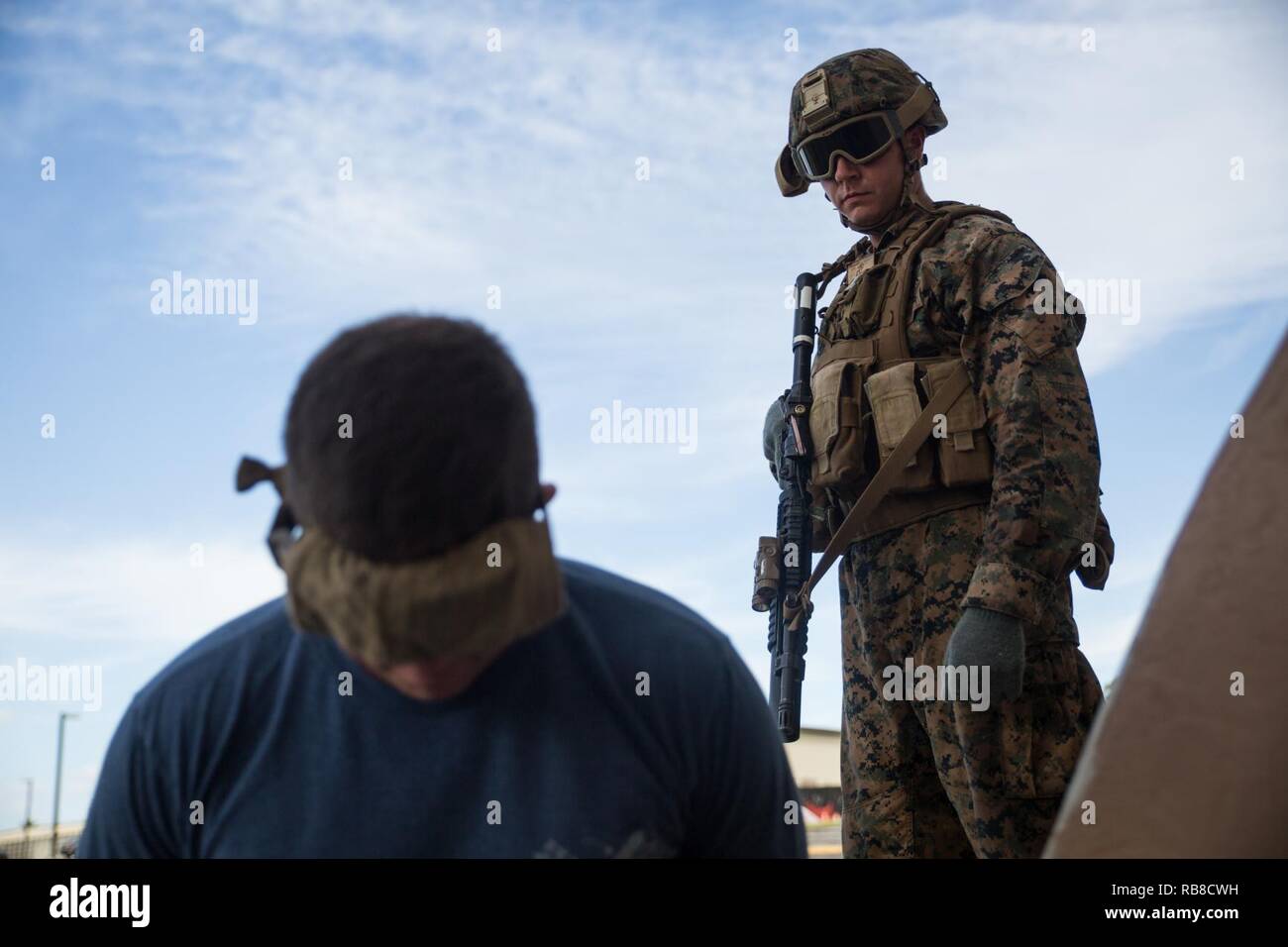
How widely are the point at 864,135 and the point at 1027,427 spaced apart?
101 cm

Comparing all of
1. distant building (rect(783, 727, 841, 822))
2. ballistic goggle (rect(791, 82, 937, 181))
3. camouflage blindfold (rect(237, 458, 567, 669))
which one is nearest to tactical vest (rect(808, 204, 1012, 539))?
ballistic goggle (rect(791, 82, 937, 181))

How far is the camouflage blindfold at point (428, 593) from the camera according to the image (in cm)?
145

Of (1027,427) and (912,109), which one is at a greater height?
(912,109)

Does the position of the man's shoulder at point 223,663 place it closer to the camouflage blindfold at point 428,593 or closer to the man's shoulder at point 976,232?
the camouflage blindfold at point 428,593

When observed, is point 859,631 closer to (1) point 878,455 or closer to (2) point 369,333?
(1) point 878,455

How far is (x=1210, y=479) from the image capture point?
4.17 feet

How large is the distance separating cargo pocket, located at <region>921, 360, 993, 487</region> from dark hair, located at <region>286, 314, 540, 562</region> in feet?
6.81

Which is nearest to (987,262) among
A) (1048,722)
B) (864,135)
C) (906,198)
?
(906,198)

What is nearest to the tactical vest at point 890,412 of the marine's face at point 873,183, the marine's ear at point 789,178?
the marine's face at point 873,183

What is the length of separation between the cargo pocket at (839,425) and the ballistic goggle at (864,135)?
0.61 metres

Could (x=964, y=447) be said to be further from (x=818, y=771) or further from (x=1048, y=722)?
(x=818, y=771)

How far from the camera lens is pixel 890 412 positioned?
3.44 meters
